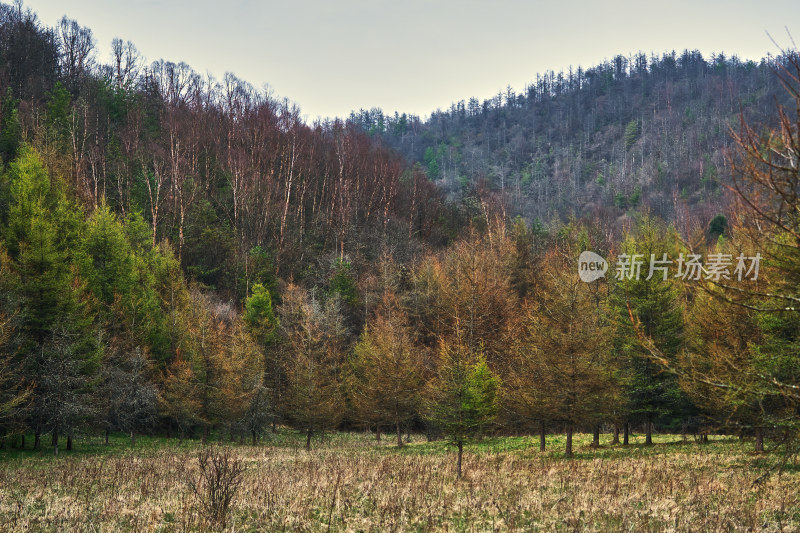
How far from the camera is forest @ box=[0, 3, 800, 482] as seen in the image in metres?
15.9

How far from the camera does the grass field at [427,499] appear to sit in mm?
9227

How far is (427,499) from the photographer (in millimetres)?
11633

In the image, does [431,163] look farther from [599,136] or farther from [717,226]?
[717,226]

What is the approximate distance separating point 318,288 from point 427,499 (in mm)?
38358

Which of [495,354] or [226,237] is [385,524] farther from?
[226,237]

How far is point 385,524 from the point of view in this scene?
9391mm

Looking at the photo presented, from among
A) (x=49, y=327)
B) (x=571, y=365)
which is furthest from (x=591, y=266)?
(x=49, y=327)

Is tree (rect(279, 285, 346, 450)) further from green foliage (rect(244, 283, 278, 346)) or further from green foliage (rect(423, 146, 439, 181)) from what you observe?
green foliage (rect(423, 146, 439, 181))

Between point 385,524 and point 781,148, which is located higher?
point 781,148

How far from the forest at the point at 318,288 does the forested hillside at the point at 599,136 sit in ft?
76.2

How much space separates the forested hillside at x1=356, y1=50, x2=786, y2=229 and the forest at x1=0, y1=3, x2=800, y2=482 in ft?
76.2

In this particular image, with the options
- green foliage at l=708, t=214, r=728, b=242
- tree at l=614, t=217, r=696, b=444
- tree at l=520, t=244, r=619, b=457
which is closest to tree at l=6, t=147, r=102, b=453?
tree at l=520, t=244, r=619, b=457

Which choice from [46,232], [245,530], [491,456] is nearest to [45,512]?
[245,530]

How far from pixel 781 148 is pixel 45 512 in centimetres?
1313
